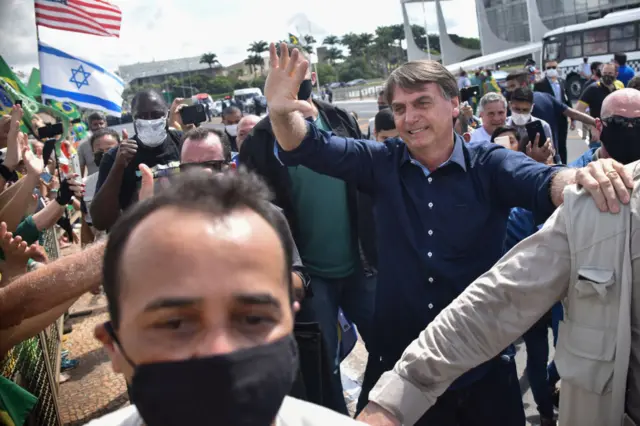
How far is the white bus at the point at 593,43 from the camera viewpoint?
67.1 feet

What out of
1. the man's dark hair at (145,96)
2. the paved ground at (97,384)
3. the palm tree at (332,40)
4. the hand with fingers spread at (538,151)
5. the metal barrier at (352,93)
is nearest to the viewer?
the hand with fingers spread at (538,151)

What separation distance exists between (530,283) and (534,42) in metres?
50.5

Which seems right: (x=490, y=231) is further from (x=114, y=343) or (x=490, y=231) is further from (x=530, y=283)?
(x=114, y=343)

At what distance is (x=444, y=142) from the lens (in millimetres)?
2361

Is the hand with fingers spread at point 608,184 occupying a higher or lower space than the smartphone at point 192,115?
lower

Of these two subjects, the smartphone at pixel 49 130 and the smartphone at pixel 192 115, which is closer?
the smartphone at pixel 49 130

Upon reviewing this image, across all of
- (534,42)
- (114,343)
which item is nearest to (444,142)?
(114,343)

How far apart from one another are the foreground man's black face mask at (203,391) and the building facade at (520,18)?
48.4 m

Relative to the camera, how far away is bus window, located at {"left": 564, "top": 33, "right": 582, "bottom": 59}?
896 inches

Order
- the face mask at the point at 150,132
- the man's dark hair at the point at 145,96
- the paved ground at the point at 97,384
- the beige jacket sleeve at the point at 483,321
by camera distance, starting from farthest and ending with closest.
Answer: the man's dark hair at the point at 145,96
the face mask at the point at 150,132
the paved ground at the point at 97,384
the beige jacket sleeve at the point at 483,321

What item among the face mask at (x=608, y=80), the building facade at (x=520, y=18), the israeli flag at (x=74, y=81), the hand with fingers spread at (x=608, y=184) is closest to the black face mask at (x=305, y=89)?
the hand with fingers spread at (x=608, y=184)

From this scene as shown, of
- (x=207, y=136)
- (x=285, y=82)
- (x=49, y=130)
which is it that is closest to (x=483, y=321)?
(x=285, y=82)

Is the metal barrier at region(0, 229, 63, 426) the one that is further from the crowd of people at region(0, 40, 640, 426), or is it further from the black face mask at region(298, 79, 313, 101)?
the black face mask at region(298, 79, 313, 101)

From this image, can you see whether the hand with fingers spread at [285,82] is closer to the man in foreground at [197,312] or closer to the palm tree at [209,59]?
the man in foreground at [197,312]
